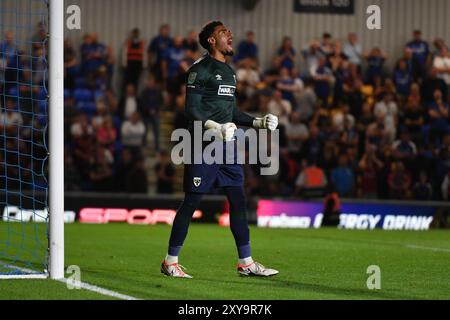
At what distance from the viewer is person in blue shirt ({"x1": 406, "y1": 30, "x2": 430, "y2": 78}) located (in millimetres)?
22219

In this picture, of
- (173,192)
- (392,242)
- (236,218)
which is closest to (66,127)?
(173,192)

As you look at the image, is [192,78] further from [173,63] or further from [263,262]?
[173,63]

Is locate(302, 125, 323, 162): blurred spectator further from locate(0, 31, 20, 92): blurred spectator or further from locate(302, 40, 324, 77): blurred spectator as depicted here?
locate(0, 31, 20, 92): blurred spectator

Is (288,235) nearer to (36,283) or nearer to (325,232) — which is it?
(325,232)

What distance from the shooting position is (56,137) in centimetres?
834

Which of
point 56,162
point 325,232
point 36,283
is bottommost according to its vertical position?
point 325,232

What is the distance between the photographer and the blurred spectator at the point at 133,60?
21812 mm

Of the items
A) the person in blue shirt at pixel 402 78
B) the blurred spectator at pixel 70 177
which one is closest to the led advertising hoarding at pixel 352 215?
the blurred spectator at pixel 70 177

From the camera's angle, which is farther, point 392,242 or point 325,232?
point 325,232

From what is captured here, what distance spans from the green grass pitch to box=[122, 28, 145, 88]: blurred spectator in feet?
19.3

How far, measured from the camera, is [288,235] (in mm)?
15430

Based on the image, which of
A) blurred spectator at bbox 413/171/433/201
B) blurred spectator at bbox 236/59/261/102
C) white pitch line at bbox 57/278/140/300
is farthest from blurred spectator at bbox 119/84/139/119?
white pitch line at bbox 57/278/140/300

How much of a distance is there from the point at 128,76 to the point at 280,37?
4069mm
